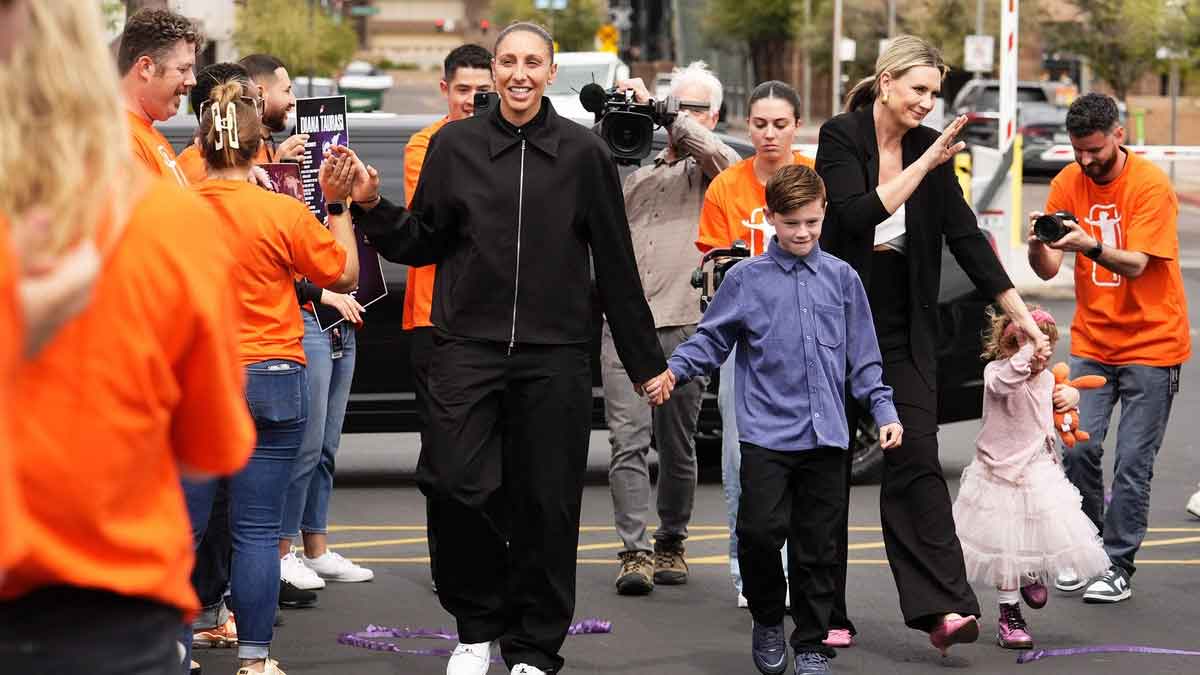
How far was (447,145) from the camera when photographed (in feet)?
20.3

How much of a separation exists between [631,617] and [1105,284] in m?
2.31

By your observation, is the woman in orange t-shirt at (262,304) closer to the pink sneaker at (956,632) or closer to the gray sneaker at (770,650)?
the gray sneaker at (770,650)

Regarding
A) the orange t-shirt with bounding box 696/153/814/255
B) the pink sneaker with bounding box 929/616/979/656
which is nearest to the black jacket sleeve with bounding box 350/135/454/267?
the orange t-shirt with bounding box 696/153/814/255

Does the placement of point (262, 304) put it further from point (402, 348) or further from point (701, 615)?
point (402, 348)

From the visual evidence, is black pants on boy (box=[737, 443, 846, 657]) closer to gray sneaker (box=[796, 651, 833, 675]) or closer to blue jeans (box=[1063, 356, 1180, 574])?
gray sneaker (box=[796, 651, 833, 675])

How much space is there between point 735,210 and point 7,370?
5.30 m

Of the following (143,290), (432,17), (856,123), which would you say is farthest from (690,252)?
(432,17)

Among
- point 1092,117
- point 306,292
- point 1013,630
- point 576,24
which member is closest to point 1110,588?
point 1013,630

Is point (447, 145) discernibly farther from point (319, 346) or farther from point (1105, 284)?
point (1105, 284)

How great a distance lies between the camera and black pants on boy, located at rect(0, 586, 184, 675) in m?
2.73

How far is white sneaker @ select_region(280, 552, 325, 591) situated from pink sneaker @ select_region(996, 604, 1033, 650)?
2699 millimetres

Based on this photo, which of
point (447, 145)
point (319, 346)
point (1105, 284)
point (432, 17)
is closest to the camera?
point (447, 145)

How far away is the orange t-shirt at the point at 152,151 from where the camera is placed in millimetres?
5602

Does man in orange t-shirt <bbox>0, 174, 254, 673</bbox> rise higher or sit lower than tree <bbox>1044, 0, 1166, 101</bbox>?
higher
